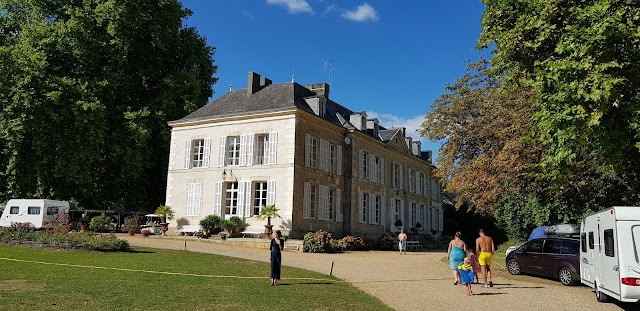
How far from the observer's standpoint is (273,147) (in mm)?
24344

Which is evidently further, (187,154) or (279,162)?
(187,154)

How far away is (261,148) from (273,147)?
1.16m

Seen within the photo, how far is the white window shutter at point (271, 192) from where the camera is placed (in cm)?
2381

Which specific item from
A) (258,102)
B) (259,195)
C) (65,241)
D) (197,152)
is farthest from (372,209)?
(65,241)

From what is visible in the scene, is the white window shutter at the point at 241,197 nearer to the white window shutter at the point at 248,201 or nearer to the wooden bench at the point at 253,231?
the white window shutter at the point at 248,201

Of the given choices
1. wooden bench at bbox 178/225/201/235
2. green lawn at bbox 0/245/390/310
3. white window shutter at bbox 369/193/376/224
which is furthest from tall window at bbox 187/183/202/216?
green lawn at bbox 0/245/390/310

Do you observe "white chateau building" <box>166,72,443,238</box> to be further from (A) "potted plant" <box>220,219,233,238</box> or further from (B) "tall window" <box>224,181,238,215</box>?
(A) "potted plant" <box>220,219,233,238</box>

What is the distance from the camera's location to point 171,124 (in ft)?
89.2

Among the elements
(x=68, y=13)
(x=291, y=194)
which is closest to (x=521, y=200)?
(x=291, y=194)

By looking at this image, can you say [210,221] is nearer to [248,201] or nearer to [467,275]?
[248,201]

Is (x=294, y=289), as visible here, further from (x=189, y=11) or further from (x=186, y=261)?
(x=189, y=11)

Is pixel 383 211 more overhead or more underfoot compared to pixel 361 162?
more underfoot

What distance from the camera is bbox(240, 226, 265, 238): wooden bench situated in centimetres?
2317

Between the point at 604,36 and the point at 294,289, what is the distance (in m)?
7.98
